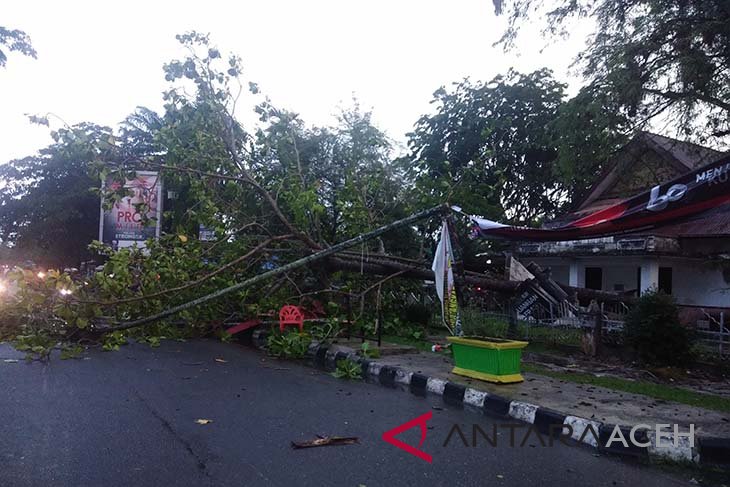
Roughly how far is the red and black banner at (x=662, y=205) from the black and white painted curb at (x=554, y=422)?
2.10 metres

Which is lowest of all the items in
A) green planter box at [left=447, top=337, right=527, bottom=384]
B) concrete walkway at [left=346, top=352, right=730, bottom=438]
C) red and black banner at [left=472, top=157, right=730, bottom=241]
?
concrete walkway at [left=346, top=352, right=730, bottom=438]

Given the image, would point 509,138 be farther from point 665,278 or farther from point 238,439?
point 238,439

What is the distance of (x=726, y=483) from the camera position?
4410mm

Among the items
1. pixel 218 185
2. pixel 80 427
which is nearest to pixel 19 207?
pixel 218 185

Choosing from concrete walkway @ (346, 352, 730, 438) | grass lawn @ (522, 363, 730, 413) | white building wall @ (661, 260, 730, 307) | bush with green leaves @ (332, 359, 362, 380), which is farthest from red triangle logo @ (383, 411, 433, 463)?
white building wall @ (661, 260, 730, 307)

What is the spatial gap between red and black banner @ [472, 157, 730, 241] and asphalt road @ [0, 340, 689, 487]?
245cm

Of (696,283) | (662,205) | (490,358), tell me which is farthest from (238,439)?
(696,283)

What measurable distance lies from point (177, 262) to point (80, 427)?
17.9ft

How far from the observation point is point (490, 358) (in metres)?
7.57

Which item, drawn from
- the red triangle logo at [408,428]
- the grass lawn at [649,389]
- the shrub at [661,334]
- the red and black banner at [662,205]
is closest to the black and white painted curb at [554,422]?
the red triangle logo at [408,428]

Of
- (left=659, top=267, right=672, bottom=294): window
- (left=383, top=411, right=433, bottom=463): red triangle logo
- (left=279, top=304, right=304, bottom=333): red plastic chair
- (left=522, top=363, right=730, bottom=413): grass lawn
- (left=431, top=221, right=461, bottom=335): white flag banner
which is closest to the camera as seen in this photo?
(left=383, top=411, right=433, bottom=463): red triangle logo

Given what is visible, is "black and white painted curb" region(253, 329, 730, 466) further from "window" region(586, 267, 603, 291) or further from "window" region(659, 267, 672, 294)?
"window" region(586, 267, 603, 291)

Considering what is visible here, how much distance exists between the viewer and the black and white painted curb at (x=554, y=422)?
195 inches

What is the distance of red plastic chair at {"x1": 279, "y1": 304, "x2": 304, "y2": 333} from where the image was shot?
1052 cm
